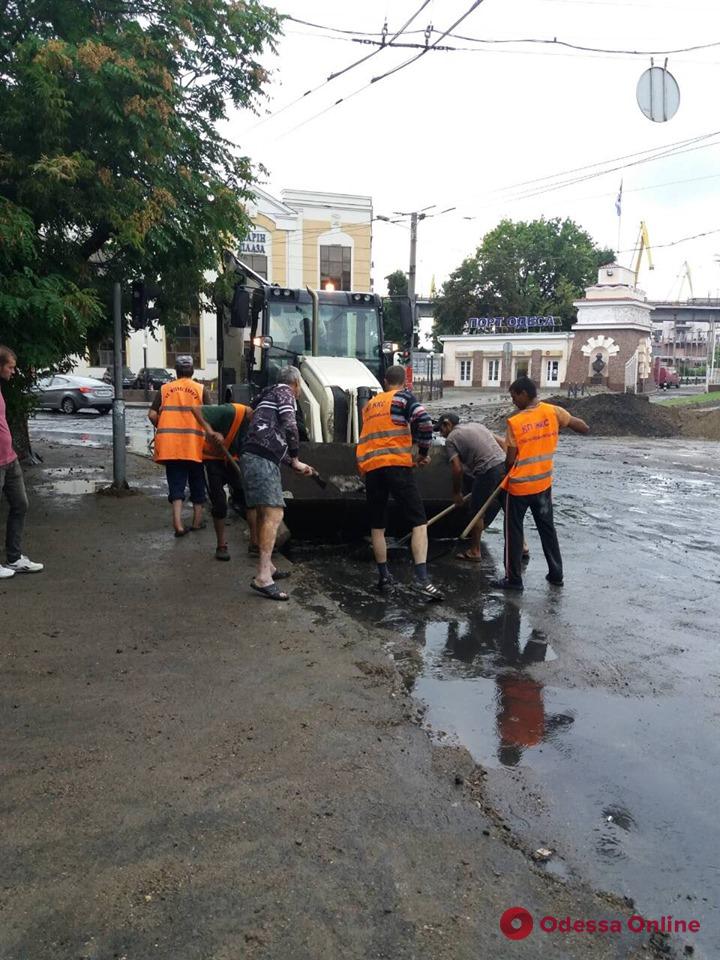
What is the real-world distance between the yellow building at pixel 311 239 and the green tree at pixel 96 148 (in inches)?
1301

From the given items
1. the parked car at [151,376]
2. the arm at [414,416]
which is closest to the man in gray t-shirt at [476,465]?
the arm at [414,416]

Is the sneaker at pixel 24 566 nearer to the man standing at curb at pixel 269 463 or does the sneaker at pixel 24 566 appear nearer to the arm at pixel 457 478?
the man standing at curb at pixel 269 463

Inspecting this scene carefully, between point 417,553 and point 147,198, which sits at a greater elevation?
point 147,198

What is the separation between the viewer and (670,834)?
333cm

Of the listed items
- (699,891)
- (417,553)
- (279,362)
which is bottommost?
(699,891)

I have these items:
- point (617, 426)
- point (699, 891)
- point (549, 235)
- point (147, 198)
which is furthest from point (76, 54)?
point (549, 235)

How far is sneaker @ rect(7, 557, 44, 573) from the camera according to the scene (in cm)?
677

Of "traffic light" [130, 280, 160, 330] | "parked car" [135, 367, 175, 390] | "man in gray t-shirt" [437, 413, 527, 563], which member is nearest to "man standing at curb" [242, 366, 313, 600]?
"man in gray t-shirt" [437, 413, 527, 563]

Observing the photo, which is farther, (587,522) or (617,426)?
(617,426)

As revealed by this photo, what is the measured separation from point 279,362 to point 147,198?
3.42m

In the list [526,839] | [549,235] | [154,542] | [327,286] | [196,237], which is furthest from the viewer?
[549,235]

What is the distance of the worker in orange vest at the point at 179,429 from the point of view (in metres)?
8.20

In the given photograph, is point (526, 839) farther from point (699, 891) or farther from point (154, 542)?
point (154, 542)

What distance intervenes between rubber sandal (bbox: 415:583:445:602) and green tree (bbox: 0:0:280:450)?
3.99 meters
